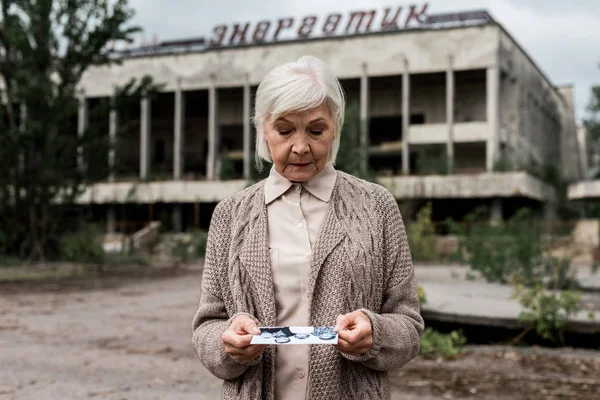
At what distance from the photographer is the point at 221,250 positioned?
209 centimetres

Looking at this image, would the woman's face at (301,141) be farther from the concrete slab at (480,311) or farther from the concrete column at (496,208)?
the concrete column at (496,208)

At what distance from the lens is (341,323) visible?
1812mm

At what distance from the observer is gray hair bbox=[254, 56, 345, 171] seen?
1.93 m

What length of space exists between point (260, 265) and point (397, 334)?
43 cm

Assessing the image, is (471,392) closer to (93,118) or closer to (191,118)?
(93,118)

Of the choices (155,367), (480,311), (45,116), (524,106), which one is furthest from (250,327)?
(524,106)

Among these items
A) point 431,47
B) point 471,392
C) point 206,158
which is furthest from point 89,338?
point 206,158

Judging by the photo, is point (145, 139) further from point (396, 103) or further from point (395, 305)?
point (395, 305)

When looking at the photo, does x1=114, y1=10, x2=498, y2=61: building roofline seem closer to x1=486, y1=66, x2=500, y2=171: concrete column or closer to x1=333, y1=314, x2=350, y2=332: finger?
x1=486, y1=66, x2=500, y2=171: concrete column

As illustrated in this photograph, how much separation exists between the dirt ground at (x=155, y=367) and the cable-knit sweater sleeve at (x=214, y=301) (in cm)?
282

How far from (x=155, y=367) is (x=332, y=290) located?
13.7ft

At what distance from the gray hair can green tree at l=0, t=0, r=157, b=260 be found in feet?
54.4

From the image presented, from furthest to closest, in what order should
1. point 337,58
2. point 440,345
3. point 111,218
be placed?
1. point 111,218
2. point 337,58
3. point 440,345

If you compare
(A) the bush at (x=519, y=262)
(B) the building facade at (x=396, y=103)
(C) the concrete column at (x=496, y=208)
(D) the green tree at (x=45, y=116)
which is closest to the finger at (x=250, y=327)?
(A) the bush at (x=519, y=262)
